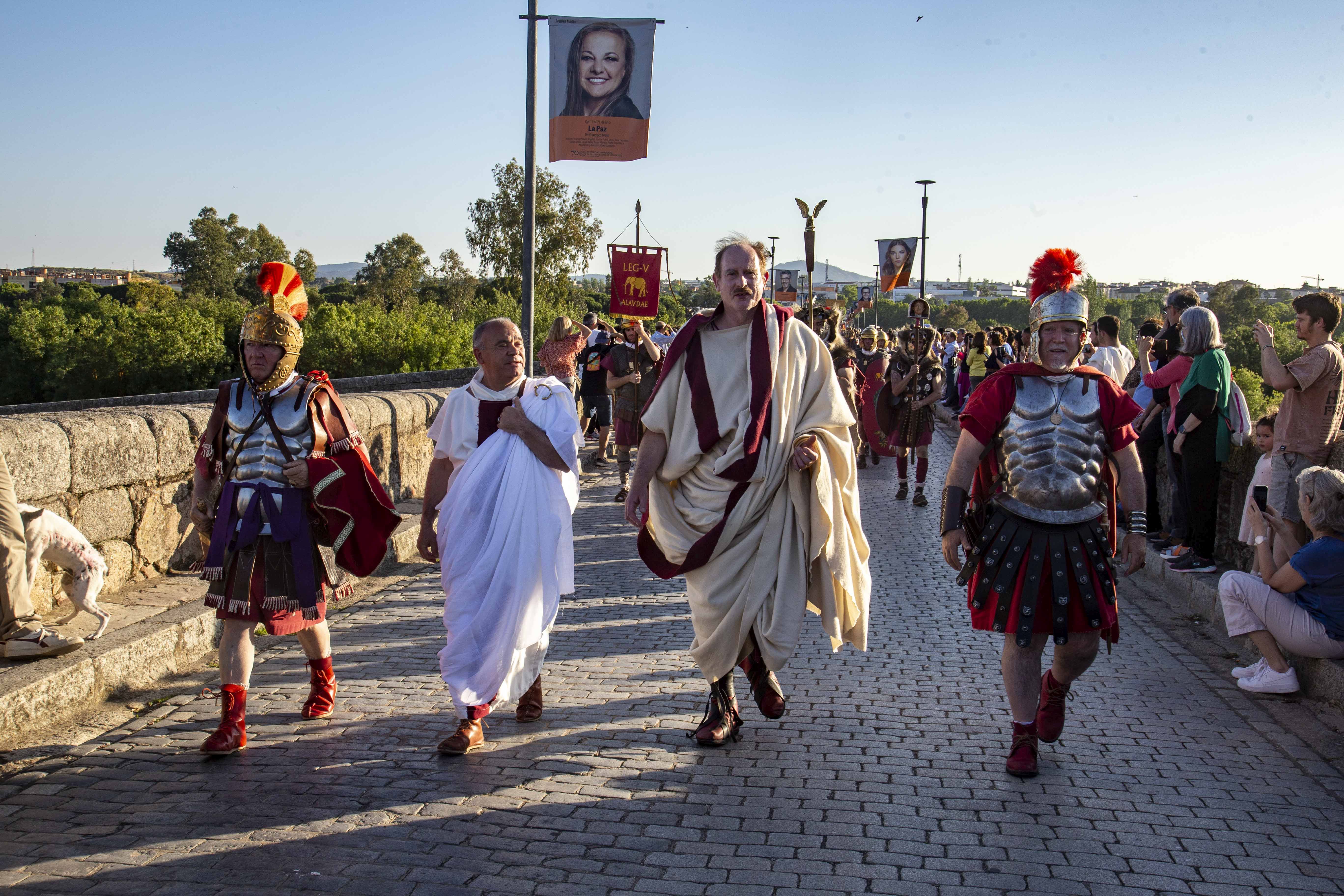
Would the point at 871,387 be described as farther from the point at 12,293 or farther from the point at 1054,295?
the point at 12,293

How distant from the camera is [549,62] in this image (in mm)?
10680

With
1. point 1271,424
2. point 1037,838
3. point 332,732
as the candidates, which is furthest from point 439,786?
point 1271,424

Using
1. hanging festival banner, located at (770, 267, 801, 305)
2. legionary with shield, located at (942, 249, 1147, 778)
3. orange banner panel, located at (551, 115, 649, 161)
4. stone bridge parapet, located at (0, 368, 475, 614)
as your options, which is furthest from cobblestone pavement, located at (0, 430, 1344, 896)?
hanging festival banner, located at (770, 267, 801, 305)

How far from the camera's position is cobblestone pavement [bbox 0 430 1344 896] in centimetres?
324

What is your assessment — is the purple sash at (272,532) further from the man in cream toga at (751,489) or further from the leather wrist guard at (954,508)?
the leather wrist guard at (954,508)

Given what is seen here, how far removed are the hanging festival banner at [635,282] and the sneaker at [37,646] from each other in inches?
493

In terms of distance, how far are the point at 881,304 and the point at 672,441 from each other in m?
157

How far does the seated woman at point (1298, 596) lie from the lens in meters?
4.84

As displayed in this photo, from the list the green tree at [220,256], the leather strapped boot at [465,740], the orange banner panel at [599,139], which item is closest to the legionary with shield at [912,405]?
the orange banner panel at [599,139]

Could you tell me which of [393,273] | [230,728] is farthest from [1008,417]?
[393,273]

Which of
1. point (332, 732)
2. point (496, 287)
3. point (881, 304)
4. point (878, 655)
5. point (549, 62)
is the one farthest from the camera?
point (881, 304)

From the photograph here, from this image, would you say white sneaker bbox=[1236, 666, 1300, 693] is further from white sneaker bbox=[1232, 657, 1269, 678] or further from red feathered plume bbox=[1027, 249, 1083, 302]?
red feathered plume bbox=[1027, 249, 1083, 302]

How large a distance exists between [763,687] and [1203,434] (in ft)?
15.4

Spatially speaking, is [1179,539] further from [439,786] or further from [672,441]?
[439,786]
